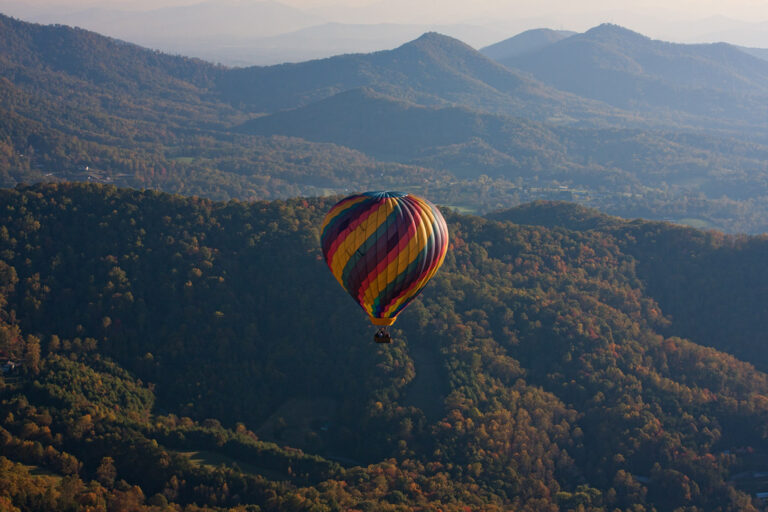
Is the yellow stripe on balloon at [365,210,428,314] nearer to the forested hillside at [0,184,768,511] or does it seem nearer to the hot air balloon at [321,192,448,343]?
the hot air balloon at [321,192,448,343]

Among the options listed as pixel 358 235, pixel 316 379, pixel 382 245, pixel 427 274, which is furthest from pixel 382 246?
pixel 316 379

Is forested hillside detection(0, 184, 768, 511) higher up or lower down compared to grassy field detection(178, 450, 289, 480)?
higher up

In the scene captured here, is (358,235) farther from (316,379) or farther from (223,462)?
(316,379)

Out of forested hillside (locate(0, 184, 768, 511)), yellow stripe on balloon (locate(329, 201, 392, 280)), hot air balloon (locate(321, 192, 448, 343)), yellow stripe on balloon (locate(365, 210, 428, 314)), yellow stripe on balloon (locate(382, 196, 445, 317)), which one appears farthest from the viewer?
forested hillside (locate(0, 184, 768, 511))

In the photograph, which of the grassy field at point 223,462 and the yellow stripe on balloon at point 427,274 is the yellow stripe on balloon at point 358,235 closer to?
the yellow stripe on balloon at point 427,274

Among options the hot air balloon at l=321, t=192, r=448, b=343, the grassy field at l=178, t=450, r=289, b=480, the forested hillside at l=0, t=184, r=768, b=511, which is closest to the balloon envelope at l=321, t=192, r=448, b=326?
the hot air balloon at l=321, t=192, r=448, b=343

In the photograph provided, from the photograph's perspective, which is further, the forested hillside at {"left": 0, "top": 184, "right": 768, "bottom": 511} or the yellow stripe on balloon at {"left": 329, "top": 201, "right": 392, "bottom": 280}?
the forested hillside at {"left": 0, "top": 184, "right": 768, "bottom": 511}

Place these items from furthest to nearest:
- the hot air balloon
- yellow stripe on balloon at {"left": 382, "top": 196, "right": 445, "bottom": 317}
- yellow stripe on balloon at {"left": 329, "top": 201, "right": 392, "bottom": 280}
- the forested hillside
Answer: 1. the forested hillside
2. yellow stripe on balloon at {"left": 382, "top": 196, "right": 445, "bottom": 317}
3. the hot air balloon
4. yellow stripe on balloon at {"left": 329, "top": 201, "right": 392, "bottom": 280}

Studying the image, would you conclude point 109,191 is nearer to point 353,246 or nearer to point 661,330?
point 353,246
